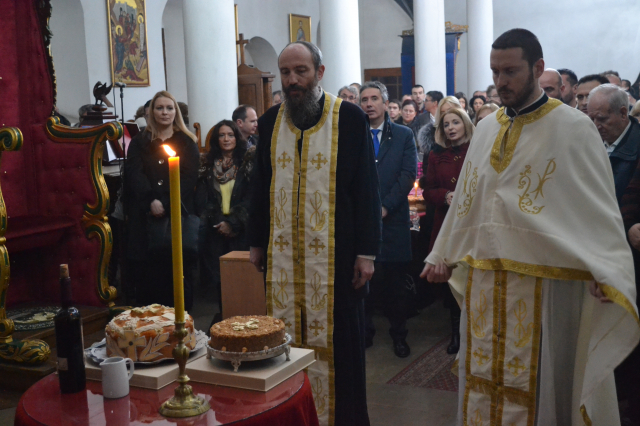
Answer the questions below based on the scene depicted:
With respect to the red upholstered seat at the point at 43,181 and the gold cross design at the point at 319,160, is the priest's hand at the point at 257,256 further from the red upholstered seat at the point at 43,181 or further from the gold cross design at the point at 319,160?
the red upholstered seat at the point at 43,181

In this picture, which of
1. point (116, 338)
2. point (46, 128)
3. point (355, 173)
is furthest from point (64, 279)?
point (46, 128)

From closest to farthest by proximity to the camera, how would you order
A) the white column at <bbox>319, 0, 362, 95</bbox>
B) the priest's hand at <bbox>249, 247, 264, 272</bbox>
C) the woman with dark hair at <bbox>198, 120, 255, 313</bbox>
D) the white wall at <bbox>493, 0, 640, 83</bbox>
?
the priest's hand at <bbox>249, 247, 264, 272</bbox> < the woman with dark hair at <bbox>198, 120, 255, 313</bbox> < the white column at <bbox>319, 0, 362, 95</bbox> < the white wall at <bbox>493, 0, 640, 83</bbox>

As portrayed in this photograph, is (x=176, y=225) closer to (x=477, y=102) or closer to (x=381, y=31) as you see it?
(x=477, y=102)

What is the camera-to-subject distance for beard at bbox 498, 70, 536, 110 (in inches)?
100

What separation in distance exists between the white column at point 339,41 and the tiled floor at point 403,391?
4.46 metres

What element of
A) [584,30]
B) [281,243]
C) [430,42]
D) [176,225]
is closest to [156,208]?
[281,243]

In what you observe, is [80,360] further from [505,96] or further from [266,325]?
[505,96]

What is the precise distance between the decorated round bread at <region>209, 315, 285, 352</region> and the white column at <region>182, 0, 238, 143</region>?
207 inches

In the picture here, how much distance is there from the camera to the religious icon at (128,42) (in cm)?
1091

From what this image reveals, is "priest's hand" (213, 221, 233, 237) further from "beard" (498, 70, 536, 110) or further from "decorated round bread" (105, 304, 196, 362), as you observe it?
"decorated round bread" (105, 304, 196, 362)

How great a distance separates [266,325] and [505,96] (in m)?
1.26

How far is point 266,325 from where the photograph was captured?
197 centimetres

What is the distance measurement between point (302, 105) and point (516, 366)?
1.42 meters

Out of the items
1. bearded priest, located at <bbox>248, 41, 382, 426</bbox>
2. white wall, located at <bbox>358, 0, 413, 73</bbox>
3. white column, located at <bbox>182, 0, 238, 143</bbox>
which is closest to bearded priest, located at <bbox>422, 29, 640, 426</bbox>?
bearded priest, located at <bbox>248, 41, 382, 426</bbox>
